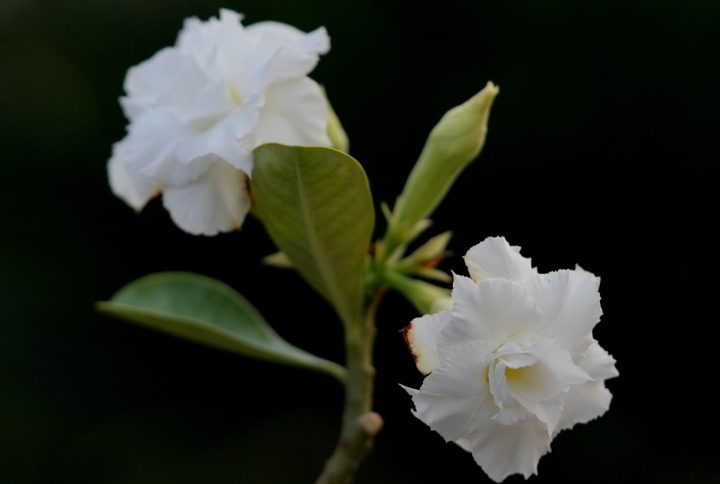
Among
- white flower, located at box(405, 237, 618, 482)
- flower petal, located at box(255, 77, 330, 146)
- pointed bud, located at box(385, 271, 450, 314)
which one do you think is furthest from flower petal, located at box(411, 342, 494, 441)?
flower petal, located at box(255, 77, 330, 146)

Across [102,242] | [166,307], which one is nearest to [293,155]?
[166,307]

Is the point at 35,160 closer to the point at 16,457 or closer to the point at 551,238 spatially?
the point at 16,457

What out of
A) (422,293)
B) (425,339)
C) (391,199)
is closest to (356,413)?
(422,293)

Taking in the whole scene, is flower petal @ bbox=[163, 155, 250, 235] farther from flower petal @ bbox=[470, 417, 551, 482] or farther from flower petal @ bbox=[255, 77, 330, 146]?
flower petal @ bbox=[470, 417, 551, 482]

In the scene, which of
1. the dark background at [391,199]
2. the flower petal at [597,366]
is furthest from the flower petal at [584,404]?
the dark background at [391,199]

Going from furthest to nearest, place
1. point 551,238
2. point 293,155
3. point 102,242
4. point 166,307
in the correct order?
point 102,242
point 551,238
point 166,307
point 293,155

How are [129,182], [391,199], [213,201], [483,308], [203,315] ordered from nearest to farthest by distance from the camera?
Answer: [483,308], [213,201], [129,182], [203,315], [391,199]

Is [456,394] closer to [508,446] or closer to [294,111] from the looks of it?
[508,446]
